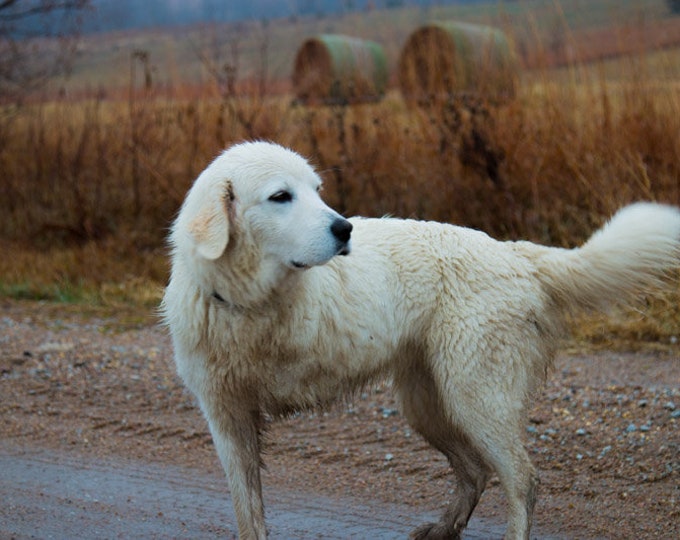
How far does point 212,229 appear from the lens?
12.0 ft

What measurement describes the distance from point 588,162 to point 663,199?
→ 770mm

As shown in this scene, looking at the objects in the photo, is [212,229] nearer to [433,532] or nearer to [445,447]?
[445,447]

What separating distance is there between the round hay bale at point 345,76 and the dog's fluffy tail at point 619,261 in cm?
606

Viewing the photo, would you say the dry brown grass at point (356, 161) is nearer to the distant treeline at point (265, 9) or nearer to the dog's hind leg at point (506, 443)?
the distant treeline at point (265, 9)

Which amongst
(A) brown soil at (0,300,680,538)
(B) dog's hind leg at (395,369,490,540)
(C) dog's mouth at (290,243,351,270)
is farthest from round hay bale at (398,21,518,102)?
(C) dog's mouth at (290,243,351,270)

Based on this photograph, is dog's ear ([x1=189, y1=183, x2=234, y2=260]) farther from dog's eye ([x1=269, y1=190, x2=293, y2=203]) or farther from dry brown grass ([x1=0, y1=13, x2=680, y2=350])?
dry brown grass ([x1=0, y1=13, x2=680, y2=350])

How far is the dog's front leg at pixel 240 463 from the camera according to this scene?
3.83 m

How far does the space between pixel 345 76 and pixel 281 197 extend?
6.95 metres

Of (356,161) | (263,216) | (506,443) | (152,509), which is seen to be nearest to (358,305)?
(263,216)

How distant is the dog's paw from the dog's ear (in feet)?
5.11

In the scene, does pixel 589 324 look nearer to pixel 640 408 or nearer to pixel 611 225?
pixel 640 408

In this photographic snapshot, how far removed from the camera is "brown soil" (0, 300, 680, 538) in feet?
14.7

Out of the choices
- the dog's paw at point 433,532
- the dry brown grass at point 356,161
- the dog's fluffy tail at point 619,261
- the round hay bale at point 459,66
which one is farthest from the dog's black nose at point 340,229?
the round hay bale at point 459,66

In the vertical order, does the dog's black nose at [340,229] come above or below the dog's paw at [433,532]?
above
